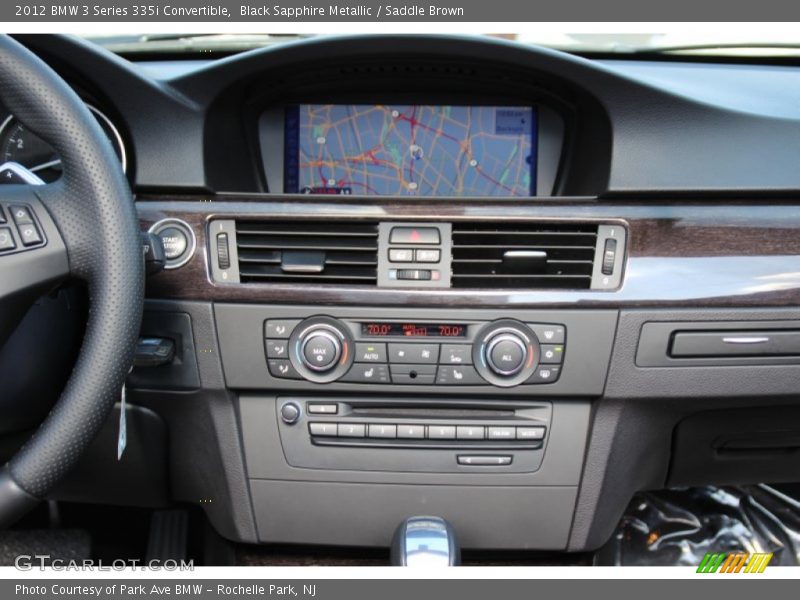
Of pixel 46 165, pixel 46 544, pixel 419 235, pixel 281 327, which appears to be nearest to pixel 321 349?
pixel 281 327

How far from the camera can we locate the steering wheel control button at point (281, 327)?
1584 mm

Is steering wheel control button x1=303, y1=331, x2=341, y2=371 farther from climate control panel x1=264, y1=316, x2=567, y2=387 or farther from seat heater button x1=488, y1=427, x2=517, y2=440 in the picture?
seat heater button x1=488, y1=427, x2=517, y2=440

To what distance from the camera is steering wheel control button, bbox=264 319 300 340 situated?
158cm

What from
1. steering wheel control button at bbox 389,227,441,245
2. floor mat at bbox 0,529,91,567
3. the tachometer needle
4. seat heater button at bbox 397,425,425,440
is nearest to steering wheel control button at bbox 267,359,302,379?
seat heater button at bbox 397,425,425,440

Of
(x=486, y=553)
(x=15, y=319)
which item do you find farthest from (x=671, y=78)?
(x=15, y=319)

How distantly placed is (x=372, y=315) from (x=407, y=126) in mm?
469

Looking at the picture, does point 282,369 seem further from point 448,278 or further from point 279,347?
point 448,278

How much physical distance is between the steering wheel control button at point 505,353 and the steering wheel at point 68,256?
2.34 ft

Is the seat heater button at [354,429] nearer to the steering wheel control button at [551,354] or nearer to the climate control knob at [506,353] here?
the climate control knob at [506,353]

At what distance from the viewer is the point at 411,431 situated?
1638 mm

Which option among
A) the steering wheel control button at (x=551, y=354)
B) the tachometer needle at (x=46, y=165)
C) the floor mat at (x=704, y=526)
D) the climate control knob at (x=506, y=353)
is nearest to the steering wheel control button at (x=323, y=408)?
the climate control knob at (x=506, y=353)

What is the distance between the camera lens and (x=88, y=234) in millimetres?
1208

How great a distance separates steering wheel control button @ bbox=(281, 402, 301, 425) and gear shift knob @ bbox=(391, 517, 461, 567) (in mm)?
339

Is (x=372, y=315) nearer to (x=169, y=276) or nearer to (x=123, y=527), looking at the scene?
(x=169, y=276)
